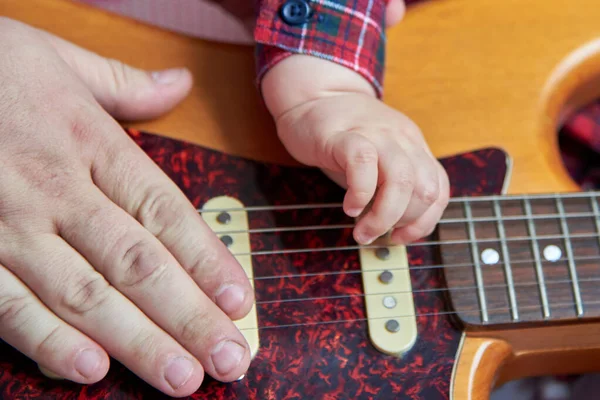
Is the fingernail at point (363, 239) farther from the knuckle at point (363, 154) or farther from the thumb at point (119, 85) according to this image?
the thumb at point (119, 85)

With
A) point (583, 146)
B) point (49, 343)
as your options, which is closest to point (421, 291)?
point (49, 343)

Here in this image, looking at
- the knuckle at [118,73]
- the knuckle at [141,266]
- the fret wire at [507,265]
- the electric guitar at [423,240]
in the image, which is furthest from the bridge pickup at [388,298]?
the knuckle at [118,73]

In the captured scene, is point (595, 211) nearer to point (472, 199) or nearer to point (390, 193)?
point (472, 199)

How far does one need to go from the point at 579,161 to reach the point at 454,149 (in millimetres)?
339

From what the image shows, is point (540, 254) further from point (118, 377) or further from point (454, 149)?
point (118, 377)

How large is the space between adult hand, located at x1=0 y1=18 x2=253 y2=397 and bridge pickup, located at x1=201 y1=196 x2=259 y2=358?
0.17 feet

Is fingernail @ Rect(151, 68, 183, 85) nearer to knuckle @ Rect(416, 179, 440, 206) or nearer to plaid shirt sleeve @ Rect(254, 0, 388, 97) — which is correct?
plaid shirt sleeve @ Rect(254, 0, 388, 97)

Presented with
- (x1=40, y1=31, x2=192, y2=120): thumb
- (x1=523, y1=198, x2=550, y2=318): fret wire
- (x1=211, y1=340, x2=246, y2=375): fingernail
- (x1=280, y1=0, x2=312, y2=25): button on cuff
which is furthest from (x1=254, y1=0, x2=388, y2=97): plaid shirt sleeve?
(x1=211, y1=340, x2=246, y2=375): fingernail

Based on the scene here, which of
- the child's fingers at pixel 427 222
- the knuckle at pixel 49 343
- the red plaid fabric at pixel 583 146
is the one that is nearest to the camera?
the knuckle at pixel 49 343

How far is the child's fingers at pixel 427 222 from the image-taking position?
2.13 feet

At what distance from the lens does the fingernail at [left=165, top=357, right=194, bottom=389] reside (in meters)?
0.55

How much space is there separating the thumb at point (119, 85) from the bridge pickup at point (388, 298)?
281mm

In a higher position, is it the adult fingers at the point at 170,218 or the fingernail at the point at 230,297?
the adult fingers at the point at 170,218

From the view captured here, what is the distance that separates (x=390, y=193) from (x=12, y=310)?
35 centimetres
